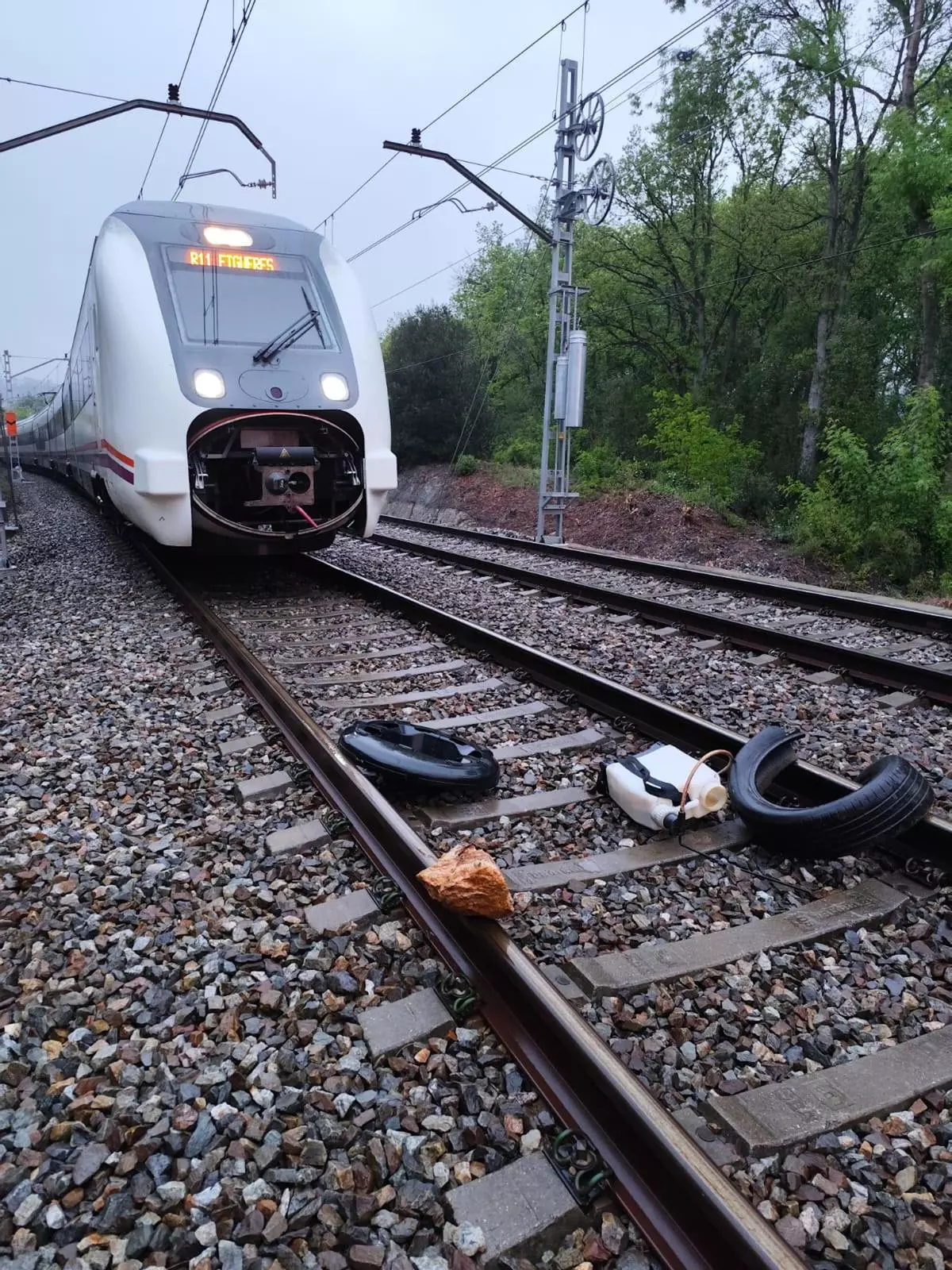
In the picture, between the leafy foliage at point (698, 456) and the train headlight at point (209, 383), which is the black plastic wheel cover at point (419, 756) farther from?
the leafy foliage at point (698, 456)

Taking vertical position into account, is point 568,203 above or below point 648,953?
above

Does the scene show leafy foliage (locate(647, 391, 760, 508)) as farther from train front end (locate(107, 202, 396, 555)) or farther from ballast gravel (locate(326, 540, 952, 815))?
ballast gravel (locate(326, 540, 952, 815))

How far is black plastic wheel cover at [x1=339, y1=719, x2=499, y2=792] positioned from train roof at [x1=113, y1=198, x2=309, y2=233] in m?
A: 5.69

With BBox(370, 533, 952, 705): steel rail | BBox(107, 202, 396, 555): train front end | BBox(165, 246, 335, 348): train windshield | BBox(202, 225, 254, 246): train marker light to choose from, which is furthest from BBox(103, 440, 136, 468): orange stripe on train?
BBox(370, 533, 952, 705): steel rail

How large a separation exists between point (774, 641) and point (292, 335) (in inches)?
188

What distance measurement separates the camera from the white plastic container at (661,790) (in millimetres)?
3117

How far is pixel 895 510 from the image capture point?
1220 cm

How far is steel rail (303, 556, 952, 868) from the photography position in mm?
2949

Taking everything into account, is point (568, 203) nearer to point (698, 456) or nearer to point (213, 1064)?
point (698, 456)

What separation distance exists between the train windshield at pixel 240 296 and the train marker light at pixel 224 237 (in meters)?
0.10

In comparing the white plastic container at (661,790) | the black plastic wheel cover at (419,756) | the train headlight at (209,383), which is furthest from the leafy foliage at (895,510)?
the black plastic wheel cover at (419,756)

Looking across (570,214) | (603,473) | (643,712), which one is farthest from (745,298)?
(643,712)

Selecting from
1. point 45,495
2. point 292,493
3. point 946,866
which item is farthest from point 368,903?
point 45,495

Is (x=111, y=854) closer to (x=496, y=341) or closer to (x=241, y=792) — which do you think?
(x=241, y=792)
